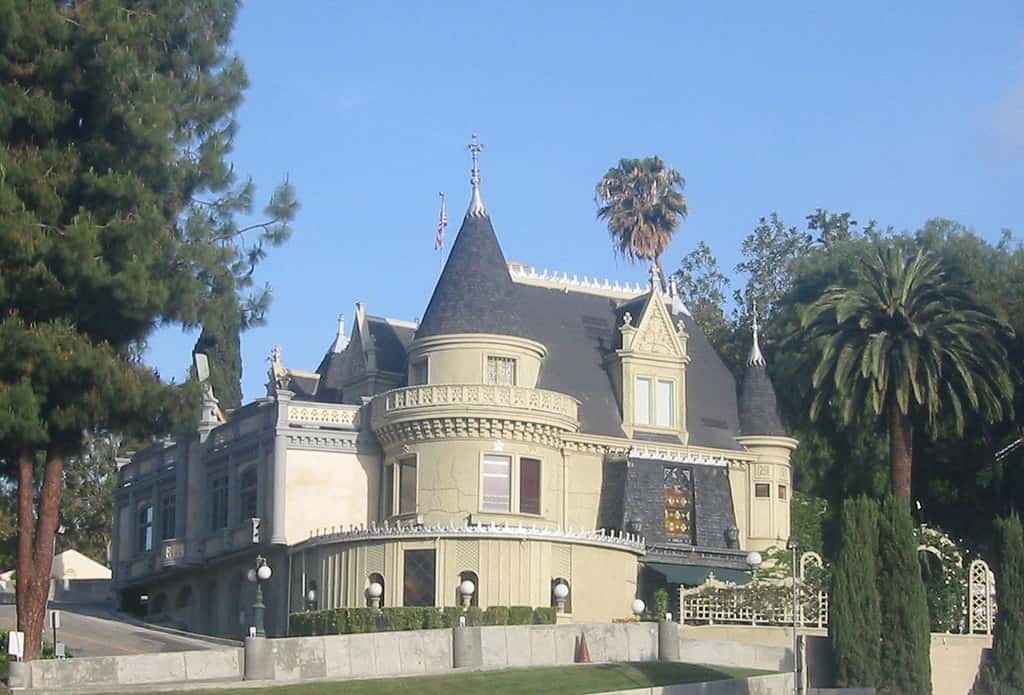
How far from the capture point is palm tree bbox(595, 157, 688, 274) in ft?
320

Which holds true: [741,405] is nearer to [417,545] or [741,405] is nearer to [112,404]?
[417,545]

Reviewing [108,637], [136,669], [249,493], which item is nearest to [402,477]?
[249,493]

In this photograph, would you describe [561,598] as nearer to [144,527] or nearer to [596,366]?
[596,366]

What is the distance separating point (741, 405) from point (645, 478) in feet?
21.5

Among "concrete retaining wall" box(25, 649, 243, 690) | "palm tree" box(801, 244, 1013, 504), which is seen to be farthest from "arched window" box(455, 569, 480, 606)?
"concrete retaining wall" box(25, 649, 243, 690)

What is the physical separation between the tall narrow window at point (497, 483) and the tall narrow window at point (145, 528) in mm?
17102

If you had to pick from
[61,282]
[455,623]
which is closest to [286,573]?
[455,623]

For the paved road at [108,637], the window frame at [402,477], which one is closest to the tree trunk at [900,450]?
the window frame at [402,477]

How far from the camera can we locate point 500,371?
5941cm

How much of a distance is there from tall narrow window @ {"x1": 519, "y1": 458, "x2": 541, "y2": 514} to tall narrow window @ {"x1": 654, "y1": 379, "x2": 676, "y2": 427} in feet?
21.3

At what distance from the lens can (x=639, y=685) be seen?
40.6 metres

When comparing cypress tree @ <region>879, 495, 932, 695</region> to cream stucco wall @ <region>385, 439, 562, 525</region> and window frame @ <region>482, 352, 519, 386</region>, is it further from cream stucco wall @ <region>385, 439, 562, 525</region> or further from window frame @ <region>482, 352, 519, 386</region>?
window frame @ <region>482, 352, 519, 386</region>

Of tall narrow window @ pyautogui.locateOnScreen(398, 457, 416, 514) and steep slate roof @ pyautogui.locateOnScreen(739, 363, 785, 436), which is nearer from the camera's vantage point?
tall narrow window @ pyautogui.locateOnScreen(398, 457, 416, 514)

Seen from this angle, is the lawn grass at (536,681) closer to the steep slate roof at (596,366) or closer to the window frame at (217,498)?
the steep slate roof at (596,366)
